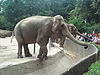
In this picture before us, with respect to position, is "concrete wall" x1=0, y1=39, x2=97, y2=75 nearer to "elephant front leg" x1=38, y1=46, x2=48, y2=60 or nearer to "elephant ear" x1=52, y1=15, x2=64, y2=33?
"elephant front leg" x1=38, y1=46, x2=48, y2=60

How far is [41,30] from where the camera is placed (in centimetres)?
699

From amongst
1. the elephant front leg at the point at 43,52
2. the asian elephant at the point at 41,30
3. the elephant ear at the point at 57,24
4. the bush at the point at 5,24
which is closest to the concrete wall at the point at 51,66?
the elephant front leg at the point at 43,52

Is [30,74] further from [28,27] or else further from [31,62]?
[28,27]

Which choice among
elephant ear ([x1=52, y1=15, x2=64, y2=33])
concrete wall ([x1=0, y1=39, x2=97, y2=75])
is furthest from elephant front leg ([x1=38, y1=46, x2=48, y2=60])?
elephant ear ([x1=52, y1=15, x2=64, y2=33])

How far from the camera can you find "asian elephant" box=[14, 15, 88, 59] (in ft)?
21.9

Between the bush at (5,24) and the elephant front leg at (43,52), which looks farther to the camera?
the bush at (5,24)

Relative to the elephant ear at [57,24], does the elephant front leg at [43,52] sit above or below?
below

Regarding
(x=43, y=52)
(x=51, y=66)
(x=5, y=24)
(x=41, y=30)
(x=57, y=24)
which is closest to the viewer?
(x=57, y=24)

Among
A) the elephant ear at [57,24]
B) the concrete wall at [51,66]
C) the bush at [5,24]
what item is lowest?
the bush at [5,24]

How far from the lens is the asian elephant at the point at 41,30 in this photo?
6666 mm

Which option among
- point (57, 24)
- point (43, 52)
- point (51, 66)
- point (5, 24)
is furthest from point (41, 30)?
point (5, 24)

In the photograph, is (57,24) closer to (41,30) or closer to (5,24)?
(41,30)

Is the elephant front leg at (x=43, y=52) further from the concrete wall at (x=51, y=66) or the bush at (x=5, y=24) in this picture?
the bush at (x=5, y=24)

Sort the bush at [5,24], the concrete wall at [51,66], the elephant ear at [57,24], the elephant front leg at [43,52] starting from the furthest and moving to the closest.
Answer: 1. the bush at [5,24]
2. the elephant front leg at [43,52]
3. the elephant ear at [57,24]
4. the concrete wall at [51,66]
